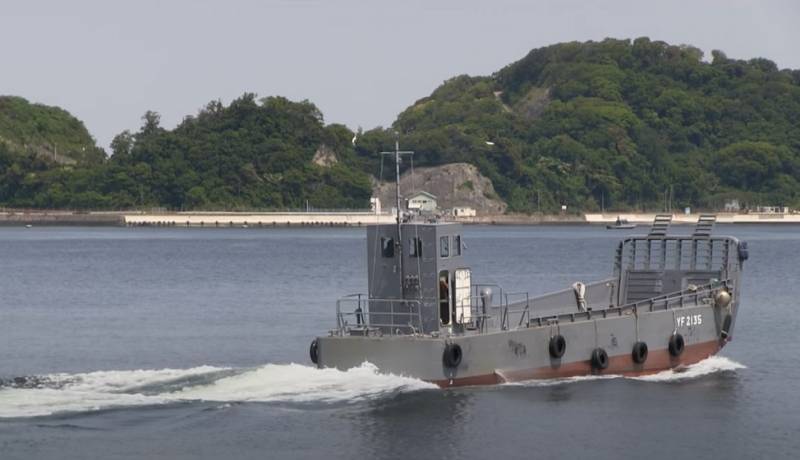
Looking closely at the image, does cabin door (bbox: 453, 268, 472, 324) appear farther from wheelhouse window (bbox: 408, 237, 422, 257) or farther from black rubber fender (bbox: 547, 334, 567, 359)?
black rubber fender (bbox: 547, 334, 567, 359)

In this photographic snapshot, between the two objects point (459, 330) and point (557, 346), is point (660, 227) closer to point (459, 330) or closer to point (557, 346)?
point (557, 346)

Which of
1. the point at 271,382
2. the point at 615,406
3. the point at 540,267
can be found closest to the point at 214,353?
the point at 271,382

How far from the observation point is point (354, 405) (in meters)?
31.3

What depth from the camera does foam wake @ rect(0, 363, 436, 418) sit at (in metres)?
31.1

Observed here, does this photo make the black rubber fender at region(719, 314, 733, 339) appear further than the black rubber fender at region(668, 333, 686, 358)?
Yes

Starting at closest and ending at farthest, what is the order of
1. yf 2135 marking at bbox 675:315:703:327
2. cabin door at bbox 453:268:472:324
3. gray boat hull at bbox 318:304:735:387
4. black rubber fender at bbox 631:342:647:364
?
gray boat hull at bbox 318:304:735:387 → cabin door at bbox 453:268:472:324 → black rubber fender at bbox 631:342:647:364 → yf 2135 marking at bbox 675:315:703:327

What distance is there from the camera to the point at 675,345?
3728 centimetres

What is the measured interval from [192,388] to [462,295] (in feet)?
20.5

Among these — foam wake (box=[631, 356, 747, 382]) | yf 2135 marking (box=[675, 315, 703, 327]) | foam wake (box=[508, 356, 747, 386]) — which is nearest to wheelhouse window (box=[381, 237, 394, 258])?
foam wake (box=[508, 356, 747, 386])

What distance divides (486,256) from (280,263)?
16768 millimetres

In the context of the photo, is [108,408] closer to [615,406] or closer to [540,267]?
[615,406]

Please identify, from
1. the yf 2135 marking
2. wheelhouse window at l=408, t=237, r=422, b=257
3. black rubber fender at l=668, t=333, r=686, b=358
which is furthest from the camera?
the yf 2135 marking

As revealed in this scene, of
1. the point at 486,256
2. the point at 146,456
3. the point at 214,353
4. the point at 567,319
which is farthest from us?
the point at 486,256

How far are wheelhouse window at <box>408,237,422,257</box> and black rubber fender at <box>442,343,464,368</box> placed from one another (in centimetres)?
214
